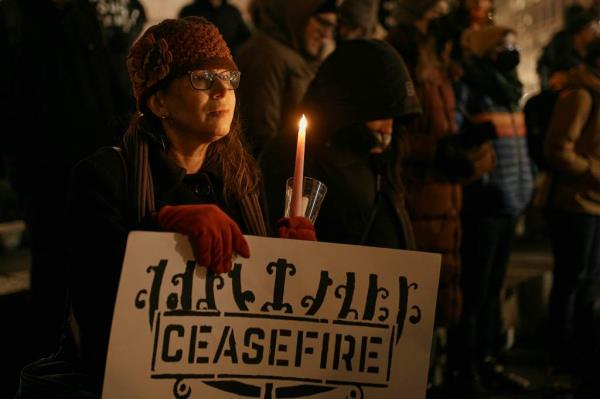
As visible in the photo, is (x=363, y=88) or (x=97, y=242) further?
(x=363, y=88)

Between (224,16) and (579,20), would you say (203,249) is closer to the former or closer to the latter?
(224,16)

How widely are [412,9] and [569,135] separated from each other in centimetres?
132

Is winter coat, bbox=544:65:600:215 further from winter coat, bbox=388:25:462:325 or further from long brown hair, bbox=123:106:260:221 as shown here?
long brown hair, bbox=123:106:260:221

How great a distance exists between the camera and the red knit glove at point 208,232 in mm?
2070

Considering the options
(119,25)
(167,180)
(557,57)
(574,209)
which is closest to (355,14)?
(119,25)

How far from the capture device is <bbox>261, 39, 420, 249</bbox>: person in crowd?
355 centimetres

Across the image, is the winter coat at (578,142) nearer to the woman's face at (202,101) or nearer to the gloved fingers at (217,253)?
the woman's face at (202,101)

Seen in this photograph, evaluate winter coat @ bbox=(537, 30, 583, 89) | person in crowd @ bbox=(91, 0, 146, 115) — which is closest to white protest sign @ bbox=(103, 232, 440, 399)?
person in crowd @ bbox=(91, 0, 146, 115)

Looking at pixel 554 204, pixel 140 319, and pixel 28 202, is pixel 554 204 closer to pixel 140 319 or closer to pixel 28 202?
pixel 28 202

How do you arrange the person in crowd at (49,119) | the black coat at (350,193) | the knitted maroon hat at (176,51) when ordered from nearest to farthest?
1. the knitted maroon hat at (176,51)
2. the black coat at (350,193)
3. the person in crowd at (49,119)

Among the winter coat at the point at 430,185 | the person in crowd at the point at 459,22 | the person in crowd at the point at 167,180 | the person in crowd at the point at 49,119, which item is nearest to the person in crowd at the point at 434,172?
the winter coat at the point at 430,185

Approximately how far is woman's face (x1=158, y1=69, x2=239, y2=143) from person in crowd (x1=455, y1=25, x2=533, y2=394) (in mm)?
3111

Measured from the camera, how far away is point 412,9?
5582mm

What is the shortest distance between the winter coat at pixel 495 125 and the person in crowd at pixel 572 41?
102 cm
